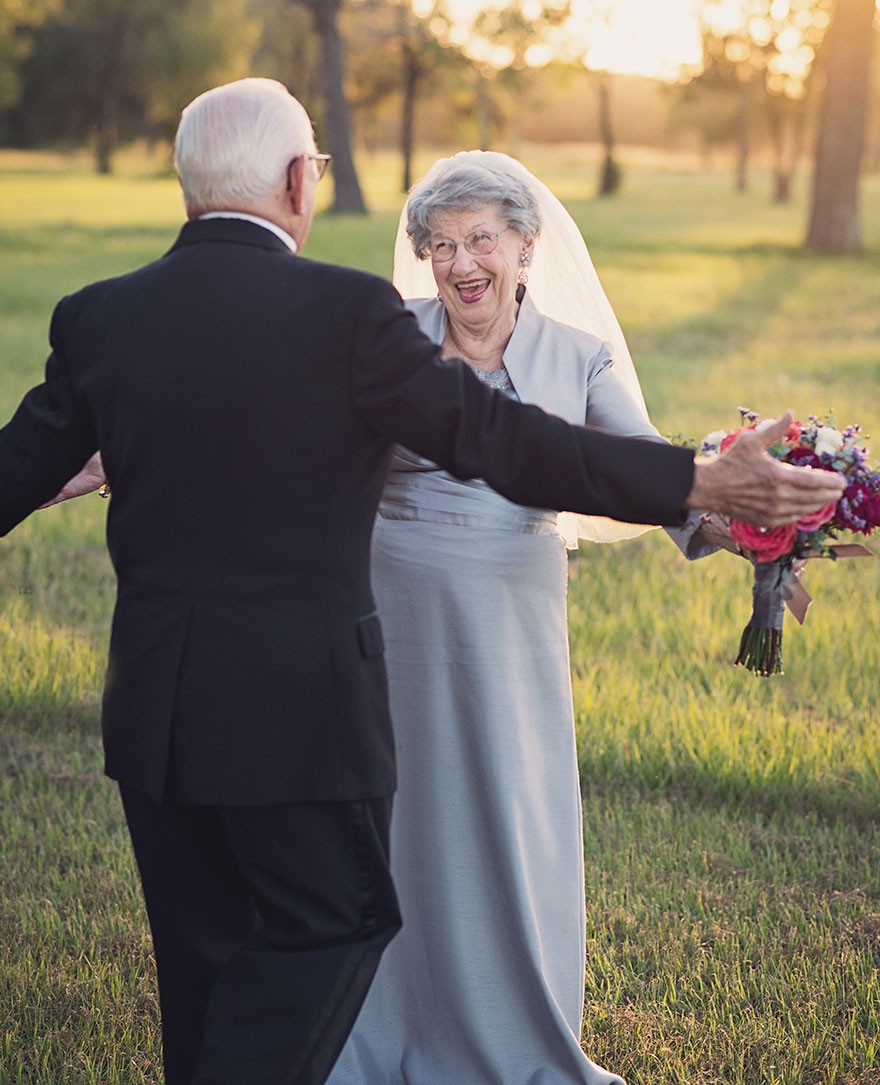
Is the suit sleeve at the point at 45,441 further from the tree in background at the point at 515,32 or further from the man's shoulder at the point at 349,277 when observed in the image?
the tree in background at the point at 515,32

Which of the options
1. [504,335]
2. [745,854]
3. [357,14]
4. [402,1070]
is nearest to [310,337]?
[504,335]

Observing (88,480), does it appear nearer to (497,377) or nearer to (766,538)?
(497,377)

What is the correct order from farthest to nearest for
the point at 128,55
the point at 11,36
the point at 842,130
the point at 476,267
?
1. the point at 128,55
2. the point at 11,36
3. the point at 842,130
4. the point at 476,267

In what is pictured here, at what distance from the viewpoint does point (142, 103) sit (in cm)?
8625

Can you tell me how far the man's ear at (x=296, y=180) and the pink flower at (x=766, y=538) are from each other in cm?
116

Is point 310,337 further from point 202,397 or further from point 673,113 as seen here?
point 673,113

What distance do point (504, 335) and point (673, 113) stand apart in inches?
4073

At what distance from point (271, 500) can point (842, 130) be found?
1139 inches

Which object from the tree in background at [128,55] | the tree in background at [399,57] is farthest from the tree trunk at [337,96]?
the tree in background at [128,55]

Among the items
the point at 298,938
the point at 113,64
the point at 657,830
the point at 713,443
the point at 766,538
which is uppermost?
the point at 113,64

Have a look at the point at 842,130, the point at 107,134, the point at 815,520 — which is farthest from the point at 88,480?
the point at 107,134

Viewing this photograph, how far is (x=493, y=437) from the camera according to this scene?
275 cm

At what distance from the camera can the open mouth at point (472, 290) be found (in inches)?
150

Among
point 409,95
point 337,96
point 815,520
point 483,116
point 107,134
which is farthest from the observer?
point 483,116
